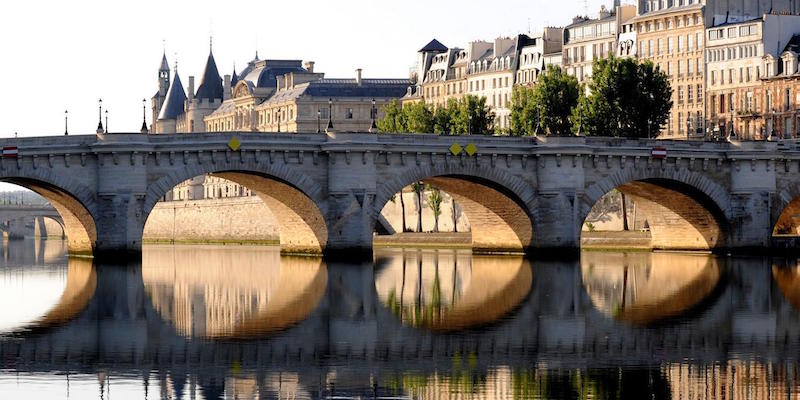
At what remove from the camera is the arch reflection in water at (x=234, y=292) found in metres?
49.6

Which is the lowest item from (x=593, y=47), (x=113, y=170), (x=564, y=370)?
(x=564, y=370)

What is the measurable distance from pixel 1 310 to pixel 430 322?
14.6 metres

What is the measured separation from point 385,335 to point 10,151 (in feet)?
126

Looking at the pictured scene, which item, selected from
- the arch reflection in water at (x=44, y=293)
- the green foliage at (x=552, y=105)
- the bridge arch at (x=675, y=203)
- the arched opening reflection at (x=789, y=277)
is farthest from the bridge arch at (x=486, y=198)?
the green foliage at (x=552, y=105)

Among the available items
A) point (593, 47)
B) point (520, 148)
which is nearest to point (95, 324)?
point (520, 148)

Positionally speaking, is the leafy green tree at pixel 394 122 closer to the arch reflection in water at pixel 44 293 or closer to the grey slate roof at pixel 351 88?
the grey slate roof at pixel 351 88

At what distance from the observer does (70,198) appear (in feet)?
278

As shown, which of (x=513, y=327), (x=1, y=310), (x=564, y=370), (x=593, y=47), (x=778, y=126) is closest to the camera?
(x=564, y=370)

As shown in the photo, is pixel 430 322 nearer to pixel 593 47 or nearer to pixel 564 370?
pixel 564 370

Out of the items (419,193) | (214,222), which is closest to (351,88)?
(214,222)

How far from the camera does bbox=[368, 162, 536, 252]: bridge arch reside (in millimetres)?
90312

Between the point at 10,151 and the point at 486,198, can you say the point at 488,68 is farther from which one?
the point at 10,151

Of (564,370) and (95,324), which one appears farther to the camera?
(95,324)

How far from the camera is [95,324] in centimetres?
5000
